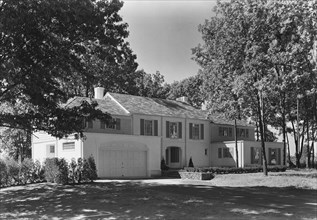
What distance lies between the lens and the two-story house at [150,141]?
29906 millimetres

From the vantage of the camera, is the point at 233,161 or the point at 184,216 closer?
the point at 184,216

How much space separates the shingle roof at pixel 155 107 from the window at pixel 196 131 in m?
0.98

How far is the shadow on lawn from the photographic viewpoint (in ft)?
44.7

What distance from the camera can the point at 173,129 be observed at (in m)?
37.8

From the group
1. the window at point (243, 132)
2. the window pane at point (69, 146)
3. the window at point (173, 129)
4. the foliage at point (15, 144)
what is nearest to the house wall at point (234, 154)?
the window at point (243, 132)

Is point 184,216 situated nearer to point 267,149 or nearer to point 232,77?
point 232,77

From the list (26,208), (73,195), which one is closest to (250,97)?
(73,195)

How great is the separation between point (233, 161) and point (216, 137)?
383 cm

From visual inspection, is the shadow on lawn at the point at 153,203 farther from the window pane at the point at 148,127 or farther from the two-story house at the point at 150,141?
the window pane at the point at 148,127

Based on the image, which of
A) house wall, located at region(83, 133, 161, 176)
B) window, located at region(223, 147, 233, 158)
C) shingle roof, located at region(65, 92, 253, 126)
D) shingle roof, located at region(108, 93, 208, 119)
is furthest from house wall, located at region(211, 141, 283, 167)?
house wall, located at region(83, 133, 161, 176)

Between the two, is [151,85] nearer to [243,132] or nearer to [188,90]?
[188,90]

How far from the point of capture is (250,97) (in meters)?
26.8

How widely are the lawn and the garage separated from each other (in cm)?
761

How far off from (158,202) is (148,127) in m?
20.0
